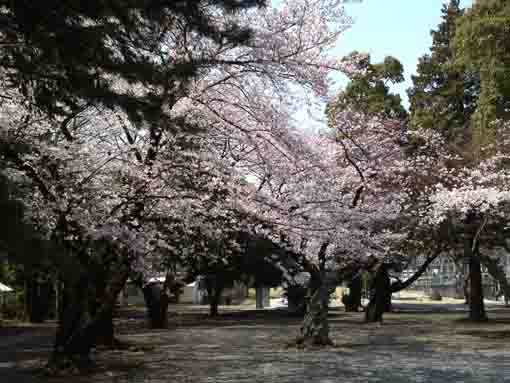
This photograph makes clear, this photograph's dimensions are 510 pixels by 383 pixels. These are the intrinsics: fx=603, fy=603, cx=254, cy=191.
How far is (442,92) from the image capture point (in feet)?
80.6

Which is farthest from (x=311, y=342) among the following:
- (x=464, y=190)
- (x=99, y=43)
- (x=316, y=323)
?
(x=99, y=43)

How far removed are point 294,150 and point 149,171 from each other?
2.13 m

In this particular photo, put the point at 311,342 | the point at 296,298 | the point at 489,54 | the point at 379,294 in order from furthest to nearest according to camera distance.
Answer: the point at 296,298, the point at 379,294, the point at 489,54, the point at 311,342

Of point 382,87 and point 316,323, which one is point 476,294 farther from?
point 316,323

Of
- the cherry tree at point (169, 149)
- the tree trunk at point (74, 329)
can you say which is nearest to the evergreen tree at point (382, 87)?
the cherry tree at point (169, 149)

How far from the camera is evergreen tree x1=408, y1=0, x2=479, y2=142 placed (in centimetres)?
2400

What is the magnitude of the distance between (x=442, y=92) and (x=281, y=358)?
16.9 meters

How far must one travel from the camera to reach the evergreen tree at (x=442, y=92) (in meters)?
24.0

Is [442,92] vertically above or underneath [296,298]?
above

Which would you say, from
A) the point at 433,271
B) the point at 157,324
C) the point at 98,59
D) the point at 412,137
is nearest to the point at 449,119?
the point at 412,137

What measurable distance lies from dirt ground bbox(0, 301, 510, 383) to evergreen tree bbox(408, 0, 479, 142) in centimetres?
967

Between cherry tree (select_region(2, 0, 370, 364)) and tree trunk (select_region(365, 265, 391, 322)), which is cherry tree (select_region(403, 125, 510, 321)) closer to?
tree trunk (select_region(365, 265, 391, 322))

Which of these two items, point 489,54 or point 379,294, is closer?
point 489,54

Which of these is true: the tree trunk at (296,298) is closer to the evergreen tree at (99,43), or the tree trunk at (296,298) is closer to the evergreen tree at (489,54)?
the evergreen tree at (489,54)
